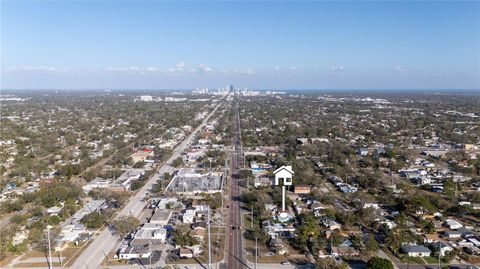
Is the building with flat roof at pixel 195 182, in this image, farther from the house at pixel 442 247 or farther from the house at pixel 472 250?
the house at pixel 472 250

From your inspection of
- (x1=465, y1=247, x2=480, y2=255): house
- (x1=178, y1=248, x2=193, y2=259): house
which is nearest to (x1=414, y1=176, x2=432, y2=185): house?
(x1=465, y1=247, x2=480, y2=255): house

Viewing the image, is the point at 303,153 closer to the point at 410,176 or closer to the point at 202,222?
the point at 410,176

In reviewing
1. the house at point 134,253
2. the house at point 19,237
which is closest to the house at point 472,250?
the house at point 134,253

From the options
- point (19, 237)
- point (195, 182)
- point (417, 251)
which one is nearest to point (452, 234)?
point (417, 251)

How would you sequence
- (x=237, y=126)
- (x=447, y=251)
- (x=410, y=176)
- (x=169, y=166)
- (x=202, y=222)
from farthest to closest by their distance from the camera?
(x=237, y=126) < (x=169, y=166) < (x=410, y=176) < (x=202, y=222) < (x=447, y=251)

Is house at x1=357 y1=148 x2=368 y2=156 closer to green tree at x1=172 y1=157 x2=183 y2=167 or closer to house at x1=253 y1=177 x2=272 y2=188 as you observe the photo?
house at x1=253 y1=177 x2=272 y2=188

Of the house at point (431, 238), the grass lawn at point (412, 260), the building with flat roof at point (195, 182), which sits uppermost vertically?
the building with flat roof at point (195, 182)

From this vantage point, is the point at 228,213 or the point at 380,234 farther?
the point at 228,213

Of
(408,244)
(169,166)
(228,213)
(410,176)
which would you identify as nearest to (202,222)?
(228,213)

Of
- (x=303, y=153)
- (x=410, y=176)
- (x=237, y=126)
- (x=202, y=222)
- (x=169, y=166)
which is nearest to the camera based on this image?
(x=202, y=222)

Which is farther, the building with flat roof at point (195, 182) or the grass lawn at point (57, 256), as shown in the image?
Answer: the building with flat roof at point (195, 182)
